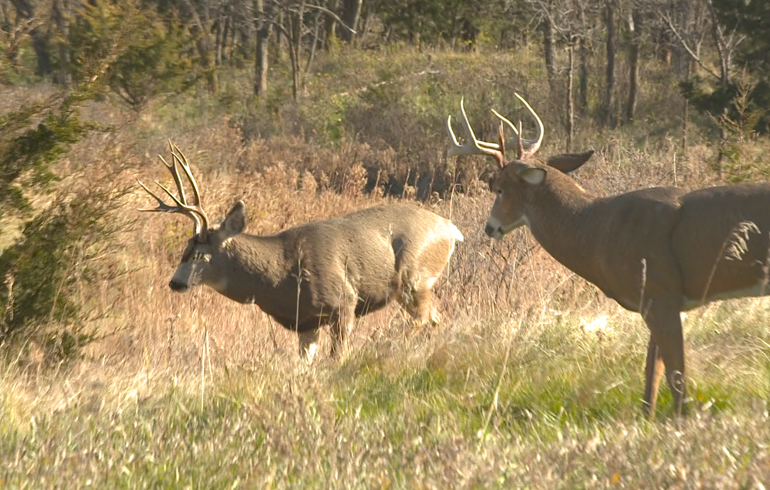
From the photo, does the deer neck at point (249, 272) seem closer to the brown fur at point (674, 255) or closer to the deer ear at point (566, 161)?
the deer ear at point (566, 161)

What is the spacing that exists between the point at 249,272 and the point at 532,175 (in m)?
3.44

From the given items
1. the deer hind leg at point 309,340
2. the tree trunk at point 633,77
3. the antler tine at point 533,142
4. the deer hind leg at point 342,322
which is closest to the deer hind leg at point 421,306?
the deer hind leg at point 342,322

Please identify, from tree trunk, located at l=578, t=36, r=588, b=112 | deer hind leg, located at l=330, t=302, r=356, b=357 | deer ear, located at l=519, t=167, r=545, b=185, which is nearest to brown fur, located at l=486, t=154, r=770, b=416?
deer ear, located at l=519, t=167, r=545, b=185

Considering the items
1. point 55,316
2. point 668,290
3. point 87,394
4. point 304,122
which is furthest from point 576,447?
point 304,122

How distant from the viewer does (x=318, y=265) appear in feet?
31.8

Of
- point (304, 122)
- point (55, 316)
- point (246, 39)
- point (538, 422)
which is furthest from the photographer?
point (246, 39)

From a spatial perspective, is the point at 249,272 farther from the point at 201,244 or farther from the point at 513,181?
the point at 513,181

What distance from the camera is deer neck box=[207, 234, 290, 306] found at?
9695 mm

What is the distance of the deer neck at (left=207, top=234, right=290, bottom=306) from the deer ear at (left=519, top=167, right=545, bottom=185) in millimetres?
3222

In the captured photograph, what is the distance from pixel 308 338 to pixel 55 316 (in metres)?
2.12

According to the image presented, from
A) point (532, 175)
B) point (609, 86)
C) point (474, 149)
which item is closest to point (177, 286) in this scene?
point (474, 149)

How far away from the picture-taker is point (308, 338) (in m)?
9.56

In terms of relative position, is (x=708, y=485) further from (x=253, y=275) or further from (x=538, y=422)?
(x=253, y=275)

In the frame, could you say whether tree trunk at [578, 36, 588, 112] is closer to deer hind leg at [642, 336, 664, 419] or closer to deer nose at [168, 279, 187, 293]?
deer nose at [168, 279, 187, 293]
